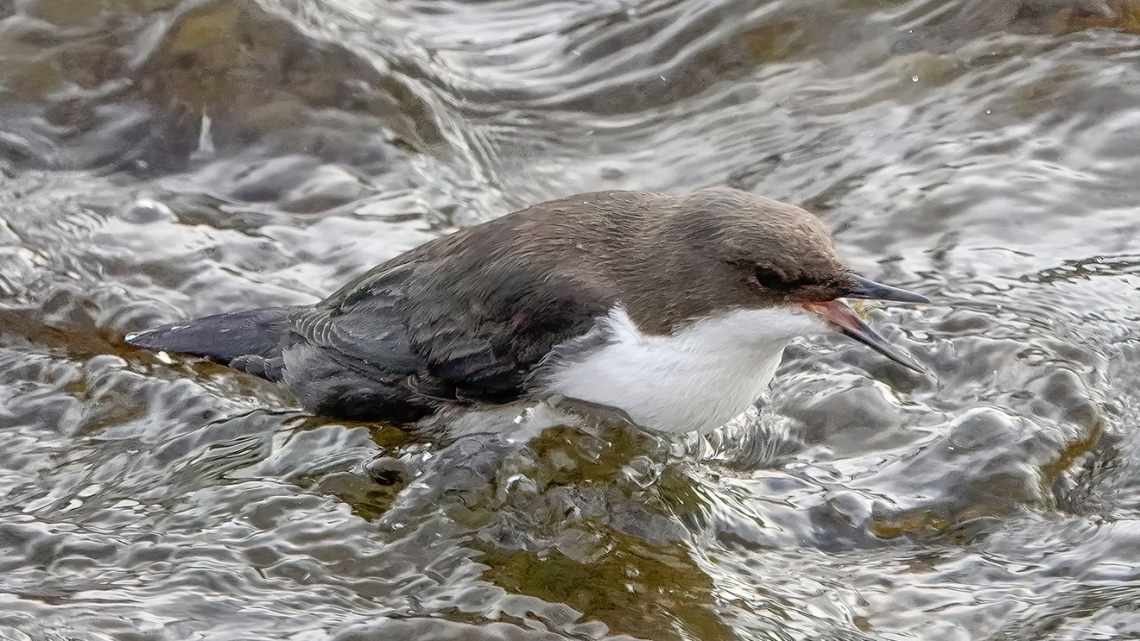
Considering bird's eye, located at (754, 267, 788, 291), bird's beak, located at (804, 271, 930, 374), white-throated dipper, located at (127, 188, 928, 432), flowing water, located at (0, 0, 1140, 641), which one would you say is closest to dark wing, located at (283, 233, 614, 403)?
white-throated dipper, located at (127, 188, 928, 432)

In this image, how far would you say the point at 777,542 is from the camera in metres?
4.55

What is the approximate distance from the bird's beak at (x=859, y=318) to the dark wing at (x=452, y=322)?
25.2 inches

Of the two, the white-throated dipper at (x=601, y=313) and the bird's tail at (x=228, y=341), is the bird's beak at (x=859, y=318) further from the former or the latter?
the bird's tail at (x=228, y=341)

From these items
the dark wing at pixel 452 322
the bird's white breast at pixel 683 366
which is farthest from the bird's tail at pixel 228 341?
the bird's white breast at pixel 683 366

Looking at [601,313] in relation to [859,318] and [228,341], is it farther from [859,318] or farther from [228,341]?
[228,341]

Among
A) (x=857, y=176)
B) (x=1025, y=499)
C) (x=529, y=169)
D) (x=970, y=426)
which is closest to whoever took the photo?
(x=1025, y=499)

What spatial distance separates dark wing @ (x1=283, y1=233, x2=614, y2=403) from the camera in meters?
4.72

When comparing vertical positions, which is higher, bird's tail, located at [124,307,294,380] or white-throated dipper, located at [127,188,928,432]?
white-throated dipper, located at [127,188,928,432]

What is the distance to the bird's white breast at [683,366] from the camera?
453 centimetres

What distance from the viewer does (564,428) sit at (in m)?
4.80

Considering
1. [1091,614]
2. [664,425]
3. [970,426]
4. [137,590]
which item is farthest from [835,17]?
[137,590]

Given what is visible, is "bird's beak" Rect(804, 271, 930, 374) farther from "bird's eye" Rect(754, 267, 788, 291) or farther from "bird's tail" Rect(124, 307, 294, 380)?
"bird's tail" Rect(124, 307, 294, 380)

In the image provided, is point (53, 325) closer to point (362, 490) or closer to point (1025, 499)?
point (362, 490)

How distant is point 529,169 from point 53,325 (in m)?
2.18
